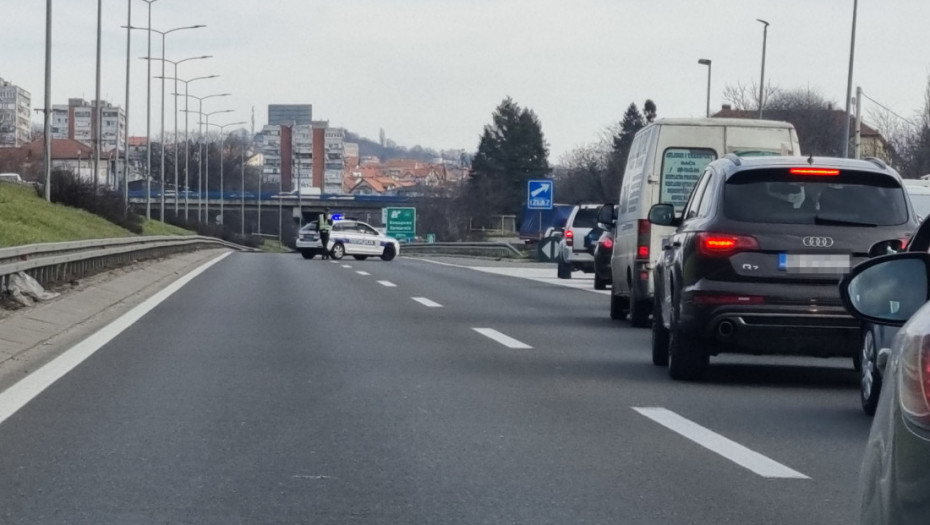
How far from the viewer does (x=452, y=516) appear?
6074mm

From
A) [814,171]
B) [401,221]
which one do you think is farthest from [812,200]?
[401,221]

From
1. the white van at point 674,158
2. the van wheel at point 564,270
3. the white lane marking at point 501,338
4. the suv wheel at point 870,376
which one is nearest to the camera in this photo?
the suv wheel at point 870,376

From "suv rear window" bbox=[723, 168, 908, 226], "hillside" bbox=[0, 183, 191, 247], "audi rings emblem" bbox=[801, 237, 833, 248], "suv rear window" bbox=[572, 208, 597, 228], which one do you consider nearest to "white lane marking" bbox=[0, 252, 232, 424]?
"suv rear window" bbox=[723, 168, 908, 226]

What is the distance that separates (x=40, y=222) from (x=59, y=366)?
26.7 metres

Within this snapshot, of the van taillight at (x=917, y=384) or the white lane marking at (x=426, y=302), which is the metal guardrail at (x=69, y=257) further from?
the van taillight at (x=917, y=384)

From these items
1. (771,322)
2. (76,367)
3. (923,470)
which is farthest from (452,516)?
(76,367)

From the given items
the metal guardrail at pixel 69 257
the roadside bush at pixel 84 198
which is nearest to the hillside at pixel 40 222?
the roadside bush at pixel 84 198

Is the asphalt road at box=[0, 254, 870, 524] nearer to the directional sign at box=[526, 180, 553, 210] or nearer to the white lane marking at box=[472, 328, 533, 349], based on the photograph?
the white lane marking at box=[472, 328, 533, 349]

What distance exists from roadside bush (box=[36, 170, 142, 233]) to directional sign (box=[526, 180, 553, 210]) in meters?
A: 12.9

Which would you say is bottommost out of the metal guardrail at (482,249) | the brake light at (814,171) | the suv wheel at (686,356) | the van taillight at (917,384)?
the metal guardrail at (482,249)

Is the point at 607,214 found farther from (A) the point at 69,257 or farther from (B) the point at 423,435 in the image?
(B) the point at 423,435

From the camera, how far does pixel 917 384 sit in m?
2.76

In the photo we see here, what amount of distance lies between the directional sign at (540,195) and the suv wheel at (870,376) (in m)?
43.1

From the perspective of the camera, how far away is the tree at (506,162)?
135750 mm
